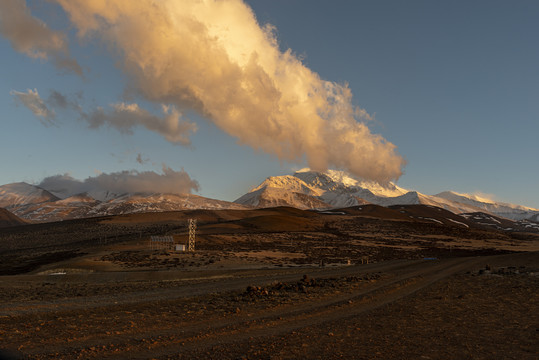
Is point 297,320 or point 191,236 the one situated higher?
point 191,236

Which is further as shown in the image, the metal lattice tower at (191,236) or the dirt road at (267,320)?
the metal lattice tower at (191,236)

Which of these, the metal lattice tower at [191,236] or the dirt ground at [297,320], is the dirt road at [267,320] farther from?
the metal lattice tower at [191,236]

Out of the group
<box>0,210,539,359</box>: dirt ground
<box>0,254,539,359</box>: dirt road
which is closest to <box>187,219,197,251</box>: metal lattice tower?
<box>0,210,539,359</box>: dirt ground

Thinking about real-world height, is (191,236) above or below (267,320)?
above

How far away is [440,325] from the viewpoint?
15258 mm

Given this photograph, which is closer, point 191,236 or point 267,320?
point 267,320

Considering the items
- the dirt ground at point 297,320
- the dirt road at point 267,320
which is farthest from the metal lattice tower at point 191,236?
the dirt road at point 267,320

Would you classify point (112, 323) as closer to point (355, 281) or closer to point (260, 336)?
point (260, 336)

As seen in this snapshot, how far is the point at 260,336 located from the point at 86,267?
141ft

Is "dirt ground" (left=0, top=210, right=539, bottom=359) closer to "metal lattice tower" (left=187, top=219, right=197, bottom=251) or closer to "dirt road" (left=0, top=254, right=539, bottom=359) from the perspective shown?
"dirt road" (left=0, top=254, right=539, bottom=359)

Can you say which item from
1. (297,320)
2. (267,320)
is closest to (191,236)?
(267,320)

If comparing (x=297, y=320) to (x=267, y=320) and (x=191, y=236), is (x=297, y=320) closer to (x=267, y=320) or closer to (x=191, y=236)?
(x=267, y=320)

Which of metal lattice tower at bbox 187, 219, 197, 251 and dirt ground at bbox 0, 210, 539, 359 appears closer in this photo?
dirt ground at bbox 0, 210, 539, 359

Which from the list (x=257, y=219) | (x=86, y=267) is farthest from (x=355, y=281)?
(x=257, y=219)
